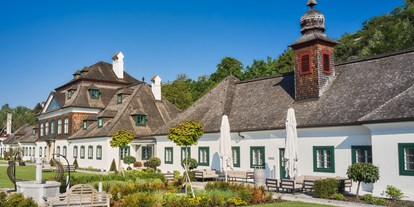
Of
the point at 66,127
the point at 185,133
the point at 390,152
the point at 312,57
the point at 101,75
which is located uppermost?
the point at 101,75

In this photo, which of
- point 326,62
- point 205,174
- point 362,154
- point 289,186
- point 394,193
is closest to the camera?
point 394,193

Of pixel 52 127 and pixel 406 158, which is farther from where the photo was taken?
pixel 52 127

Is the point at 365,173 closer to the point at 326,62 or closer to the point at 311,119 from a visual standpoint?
the point at 311,119

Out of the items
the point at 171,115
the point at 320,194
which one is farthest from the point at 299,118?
the point at 171,115

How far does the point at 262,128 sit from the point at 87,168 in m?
21.7

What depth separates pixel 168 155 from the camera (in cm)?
3161

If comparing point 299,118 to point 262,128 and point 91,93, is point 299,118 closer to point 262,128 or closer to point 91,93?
point 262,128

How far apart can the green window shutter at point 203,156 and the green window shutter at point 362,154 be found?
1107 cm

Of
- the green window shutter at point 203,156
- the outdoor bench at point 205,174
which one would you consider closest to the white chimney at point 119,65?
the green window shutter at point 203,156

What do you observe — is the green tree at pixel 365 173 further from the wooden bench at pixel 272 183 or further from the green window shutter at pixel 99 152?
the green window shutter at pixel 99 152

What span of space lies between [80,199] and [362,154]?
12.4 metres

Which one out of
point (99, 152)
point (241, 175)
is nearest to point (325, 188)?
point (241, 175)

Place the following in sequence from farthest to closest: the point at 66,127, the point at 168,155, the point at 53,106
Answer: the point at 53,106, the point at 66,127, the point at 168,155

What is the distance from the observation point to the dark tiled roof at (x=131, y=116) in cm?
3791
